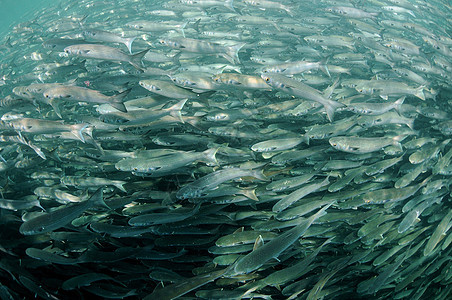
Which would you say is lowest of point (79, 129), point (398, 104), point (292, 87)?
point (79, 129)

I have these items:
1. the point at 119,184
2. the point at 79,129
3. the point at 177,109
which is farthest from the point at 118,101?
the point at 119,184

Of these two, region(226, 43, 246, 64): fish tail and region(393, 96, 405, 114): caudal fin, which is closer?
region(393, 96, 405, 114): caudal fin

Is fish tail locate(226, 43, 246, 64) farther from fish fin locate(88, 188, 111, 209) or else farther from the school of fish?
fish fin locate(88, 188, 111, 209)

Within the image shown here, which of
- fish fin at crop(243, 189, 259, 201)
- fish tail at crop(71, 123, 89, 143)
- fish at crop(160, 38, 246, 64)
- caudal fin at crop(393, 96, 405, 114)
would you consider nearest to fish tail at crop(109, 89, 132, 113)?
fish tail at crop(71, 123, 89, 143)

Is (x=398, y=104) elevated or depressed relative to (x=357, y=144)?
elevated

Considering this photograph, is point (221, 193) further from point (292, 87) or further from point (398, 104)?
point (398, 104)

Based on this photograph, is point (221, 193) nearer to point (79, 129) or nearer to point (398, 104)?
point (79, 129)

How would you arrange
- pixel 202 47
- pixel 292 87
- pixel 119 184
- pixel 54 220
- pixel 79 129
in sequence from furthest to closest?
pixel 202 47 < pixel 292 87 < pixel 119 184 < pixel 79 129 < pixel 54 220

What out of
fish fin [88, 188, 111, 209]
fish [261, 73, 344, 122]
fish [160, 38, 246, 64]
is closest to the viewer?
fish fin [88, 188, 111, 209]

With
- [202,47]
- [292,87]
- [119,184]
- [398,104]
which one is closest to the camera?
[119,184]

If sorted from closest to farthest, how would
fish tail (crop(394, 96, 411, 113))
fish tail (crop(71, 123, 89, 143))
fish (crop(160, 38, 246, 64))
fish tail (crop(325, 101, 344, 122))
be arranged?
fish tail (crop(71, 123, 89, 143)) → fish tail (crop(325, 101, 344, 122)) → fish tail (crop(394, 96, 411, 113)) → fish (crop(160, 38, 246, 64))

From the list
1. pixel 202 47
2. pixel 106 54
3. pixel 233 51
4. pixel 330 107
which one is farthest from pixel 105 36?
pixel 330 107

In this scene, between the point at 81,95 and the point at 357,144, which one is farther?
the point at 357,144

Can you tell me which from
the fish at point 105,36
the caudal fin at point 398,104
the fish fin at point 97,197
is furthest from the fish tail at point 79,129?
the caudal fin at point 398,104
